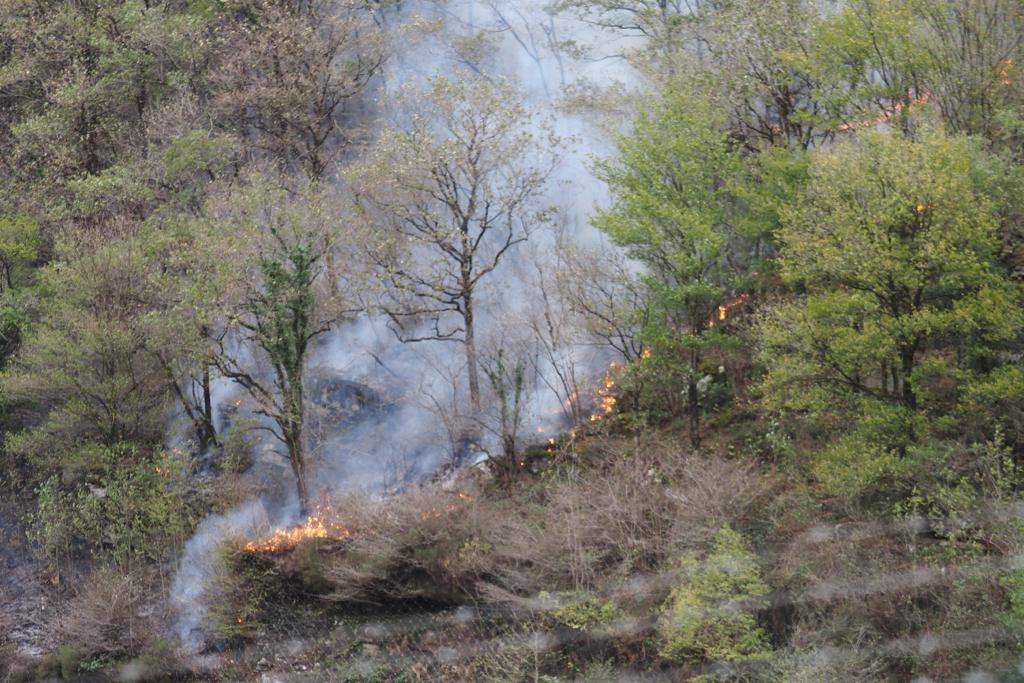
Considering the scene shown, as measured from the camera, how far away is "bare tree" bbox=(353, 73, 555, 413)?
72.8 ft

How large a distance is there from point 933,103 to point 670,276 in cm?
524

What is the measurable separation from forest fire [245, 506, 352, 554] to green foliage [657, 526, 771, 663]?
22.8 ft

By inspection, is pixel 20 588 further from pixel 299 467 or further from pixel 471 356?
pixel 471 356

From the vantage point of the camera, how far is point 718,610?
1484cm

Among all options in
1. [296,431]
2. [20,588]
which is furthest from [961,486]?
[20,588]

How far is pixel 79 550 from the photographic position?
835 inches

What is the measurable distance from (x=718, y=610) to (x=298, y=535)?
336 inches

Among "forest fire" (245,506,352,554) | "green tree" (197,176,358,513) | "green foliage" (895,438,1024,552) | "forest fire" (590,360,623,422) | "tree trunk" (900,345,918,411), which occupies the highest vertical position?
"green tree" (197,176,358,513)

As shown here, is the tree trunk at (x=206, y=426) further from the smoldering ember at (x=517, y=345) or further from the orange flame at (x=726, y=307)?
the orange flame at (x=726, y=307)

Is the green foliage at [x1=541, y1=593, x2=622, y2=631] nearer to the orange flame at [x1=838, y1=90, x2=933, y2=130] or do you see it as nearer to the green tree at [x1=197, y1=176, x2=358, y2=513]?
the green tree at [x1=197, y1=176, x2=358, y2=513]

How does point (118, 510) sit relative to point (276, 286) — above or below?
below

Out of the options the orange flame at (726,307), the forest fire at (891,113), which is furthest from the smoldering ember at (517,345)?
the orange flame at (726,307)

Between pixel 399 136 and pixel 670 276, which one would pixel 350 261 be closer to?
pixel 399 136

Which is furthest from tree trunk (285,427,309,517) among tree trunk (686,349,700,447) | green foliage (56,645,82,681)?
tree trunk (686,349,700,447)
